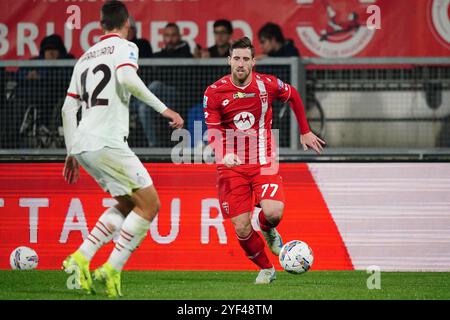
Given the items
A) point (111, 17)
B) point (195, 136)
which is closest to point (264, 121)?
point (195, 136)

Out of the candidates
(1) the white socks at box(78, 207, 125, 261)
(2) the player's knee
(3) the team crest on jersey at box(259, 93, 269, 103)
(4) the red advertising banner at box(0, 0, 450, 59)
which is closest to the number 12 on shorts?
(2) the player's knee

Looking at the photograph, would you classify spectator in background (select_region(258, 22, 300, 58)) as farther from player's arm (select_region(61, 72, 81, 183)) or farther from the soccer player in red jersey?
player's arm (select_region(61, 72, 81, 183))

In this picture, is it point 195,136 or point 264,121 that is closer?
point 264,121

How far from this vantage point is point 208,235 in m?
12.1

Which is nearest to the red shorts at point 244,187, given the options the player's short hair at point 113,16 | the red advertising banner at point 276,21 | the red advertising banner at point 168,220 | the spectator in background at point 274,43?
the red advertising banner at point 168,220

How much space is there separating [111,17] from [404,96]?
4.50 m

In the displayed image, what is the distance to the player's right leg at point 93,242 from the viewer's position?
8109mm

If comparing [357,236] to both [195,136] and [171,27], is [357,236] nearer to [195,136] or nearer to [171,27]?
[195,136]

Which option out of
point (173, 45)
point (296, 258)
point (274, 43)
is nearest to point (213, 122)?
point (296, 258)

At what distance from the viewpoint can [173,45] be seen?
41.8 feet

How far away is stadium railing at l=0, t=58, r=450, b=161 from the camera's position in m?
11.9

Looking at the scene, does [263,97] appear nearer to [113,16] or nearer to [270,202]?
[270,202]

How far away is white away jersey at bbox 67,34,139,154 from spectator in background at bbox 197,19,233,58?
4.42 meters

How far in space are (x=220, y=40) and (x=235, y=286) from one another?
3.92m
